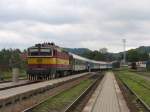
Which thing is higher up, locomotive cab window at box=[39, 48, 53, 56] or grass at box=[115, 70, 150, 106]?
locomotive cab window at box=[39, 48, 53, 56]

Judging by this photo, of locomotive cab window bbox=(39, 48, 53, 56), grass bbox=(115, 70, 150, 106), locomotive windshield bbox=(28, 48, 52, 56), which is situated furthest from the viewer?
locomotive cab window bbox=(39, 48, 53, 56)

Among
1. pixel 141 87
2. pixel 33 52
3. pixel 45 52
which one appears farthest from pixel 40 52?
pixel 141 87

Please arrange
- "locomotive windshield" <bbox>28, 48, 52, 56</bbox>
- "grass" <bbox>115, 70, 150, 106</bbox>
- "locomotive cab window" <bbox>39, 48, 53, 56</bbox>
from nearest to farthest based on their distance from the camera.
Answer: "grass" <bbox>115, 70, 150, 106</bbox> < "locomotive windshield" <bbox>28, 48, 52, 56</bbox> < "locomotive cab window" <bbox>39, 48, 53, 56</bbox>

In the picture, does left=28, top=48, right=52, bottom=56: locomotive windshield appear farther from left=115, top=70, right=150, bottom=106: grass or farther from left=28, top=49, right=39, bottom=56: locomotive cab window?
left=115, top=70, right=150, bottom=106: grass

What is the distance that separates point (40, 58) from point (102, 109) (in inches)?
1102

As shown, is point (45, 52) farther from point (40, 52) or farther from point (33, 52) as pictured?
point (33, 52)

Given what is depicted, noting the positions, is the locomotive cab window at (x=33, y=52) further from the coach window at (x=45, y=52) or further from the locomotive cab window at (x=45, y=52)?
the coach window at (x=45, y=52)

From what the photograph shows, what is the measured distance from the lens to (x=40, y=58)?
46188 millimetres

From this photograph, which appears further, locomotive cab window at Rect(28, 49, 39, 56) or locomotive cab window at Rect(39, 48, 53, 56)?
locomotive cab window at Rect(39, 48, 53, 56)

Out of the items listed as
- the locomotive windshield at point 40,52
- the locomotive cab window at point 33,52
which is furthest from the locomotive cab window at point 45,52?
the locomotive cab window at point 33,52

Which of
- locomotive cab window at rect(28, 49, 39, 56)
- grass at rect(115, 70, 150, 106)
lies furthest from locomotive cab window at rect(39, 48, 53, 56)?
grass at rect(115, 70, 150, 106)

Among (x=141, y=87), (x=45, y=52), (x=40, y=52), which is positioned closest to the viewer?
(x=141, y=87)

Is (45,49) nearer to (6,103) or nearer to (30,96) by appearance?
(30,96)

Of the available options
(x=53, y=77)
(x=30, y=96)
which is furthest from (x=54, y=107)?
(x=53, y=77)
